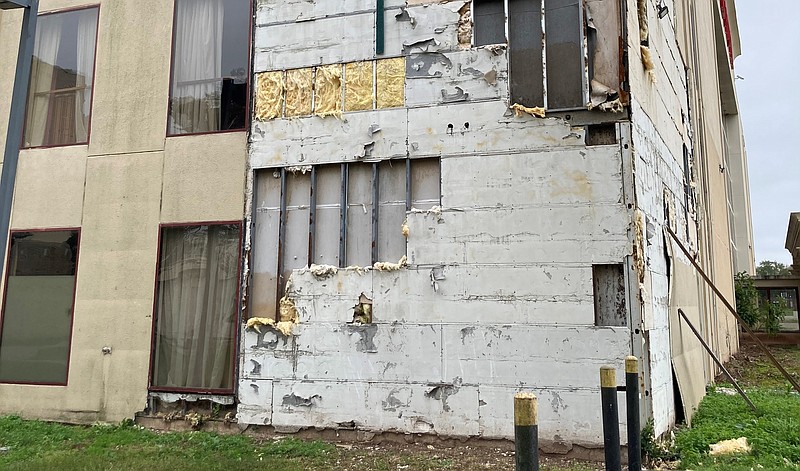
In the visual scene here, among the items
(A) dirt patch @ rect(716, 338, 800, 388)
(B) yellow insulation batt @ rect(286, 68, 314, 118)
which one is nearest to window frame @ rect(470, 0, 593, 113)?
(B) yellow insulation batt @ rect(286, 68, 314, 118)

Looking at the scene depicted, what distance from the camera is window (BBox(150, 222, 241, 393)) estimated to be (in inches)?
313

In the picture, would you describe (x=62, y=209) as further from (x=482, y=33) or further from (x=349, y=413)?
(x=482, y=33)

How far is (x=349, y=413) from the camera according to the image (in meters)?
7.18

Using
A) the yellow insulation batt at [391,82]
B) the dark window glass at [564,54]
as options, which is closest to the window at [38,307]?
the yellow insulation batt at [391,82]

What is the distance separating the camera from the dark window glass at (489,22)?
7.32 m

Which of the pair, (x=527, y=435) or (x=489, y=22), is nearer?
(x=527, y=435)

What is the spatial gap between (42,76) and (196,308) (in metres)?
4.84

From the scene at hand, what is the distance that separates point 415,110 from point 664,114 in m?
4.00

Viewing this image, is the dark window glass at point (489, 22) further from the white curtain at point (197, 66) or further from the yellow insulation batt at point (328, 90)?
the white curtain at point (197, 66)

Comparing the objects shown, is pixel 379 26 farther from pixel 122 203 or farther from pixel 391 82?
pixel 122 203

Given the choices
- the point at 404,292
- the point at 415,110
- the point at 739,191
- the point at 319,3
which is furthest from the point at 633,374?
the point at 739,191

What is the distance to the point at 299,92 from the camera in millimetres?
8016

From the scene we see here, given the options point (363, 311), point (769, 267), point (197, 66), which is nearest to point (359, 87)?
point (197, 66)

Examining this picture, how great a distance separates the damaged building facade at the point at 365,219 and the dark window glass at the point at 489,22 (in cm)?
3
